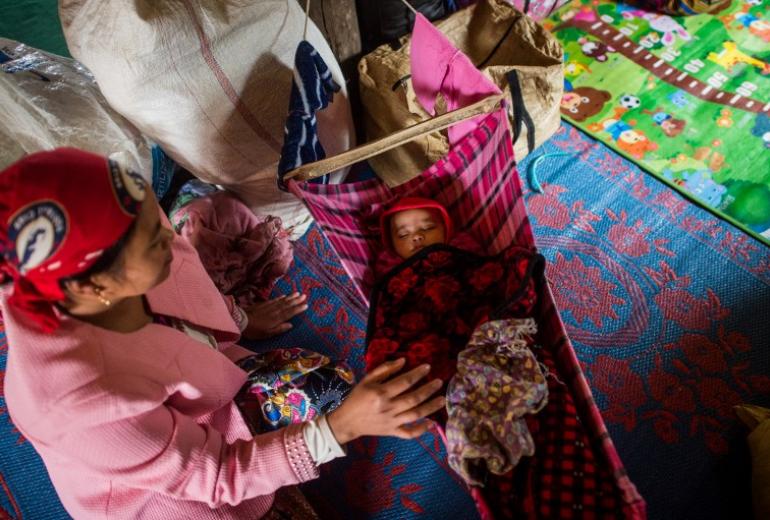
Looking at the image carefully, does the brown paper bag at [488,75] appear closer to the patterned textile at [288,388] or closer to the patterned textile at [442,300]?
the patterned textile at [442,300]

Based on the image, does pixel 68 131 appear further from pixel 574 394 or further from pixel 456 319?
pixel 574 394

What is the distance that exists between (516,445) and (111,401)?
712 mm

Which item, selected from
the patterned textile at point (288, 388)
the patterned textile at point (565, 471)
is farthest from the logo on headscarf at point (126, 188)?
the patterned textile at point (565, 471)

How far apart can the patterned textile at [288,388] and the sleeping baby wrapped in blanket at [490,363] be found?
0.46 ft

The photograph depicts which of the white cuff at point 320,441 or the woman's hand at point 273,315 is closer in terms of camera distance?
the white cuff at point 320,441

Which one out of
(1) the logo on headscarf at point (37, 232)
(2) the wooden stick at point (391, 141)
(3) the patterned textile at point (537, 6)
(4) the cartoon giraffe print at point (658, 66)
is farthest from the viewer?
(3) the patterned textile at point (537, 6)

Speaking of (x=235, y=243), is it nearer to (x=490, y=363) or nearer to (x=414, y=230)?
(x=414, y=230)

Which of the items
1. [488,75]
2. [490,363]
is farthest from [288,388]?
[488,75]

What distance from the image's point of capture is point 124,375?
776 millimetres

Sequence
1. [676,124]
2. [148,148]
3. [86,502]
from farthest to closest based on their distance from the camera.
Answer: [676,124] < [148,148] < [86,502]

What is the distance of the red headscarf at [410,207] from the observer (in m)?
1.37

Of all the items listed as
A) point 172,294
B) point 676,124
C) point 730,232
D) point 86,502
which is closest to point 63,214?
point 172,294

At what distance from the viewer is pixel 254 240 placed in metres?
1.58

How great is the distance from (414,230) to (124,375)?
2.69 feet
